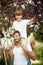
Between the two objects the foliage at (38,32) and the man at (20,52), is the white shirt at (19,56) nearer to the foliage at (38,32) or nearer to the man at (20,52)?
the man at (20,52)

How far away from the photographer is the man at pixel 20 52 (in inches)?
148

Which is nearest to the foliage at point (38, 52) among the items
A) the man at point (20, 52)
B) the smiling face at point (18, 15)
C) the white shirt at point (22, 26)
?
the man at point (20, 52)

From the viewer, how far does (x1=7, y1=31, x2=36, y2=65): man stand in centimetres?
377

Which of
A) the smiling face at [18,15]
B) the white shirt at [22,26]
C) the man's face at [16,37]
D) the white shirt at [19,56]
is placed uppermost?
the smiling face at [18,15]

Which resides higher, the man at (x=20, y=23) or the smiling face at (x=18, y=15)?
the smiling face at (x=18, y=15)

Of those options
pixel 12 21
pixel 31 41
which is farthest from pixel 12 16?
pixel 31 41

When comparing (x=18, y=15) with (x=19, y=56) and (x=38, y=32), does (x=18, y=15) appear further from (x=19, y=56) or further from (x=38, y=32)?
(x=19, y=56)

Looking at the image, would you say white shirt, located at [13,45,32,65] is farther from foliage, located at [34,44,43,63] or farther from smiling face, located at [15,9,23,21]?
smiling face, located at [15,9,23,21]

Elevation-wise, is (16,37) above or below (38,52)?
above

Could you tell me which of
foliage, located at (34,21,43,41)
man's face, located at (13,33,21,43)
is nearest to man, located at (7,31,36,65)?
man's face, located at (13,33,21,43)

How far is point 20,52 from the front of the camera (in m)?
3.77

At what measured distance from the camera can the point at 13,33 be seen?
12.4 feet

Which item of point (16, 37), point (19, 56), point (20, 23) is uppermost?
point (20, 23)

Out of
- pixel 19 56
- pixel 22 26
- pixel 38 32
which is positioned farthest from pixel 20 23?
pixel 19 56
